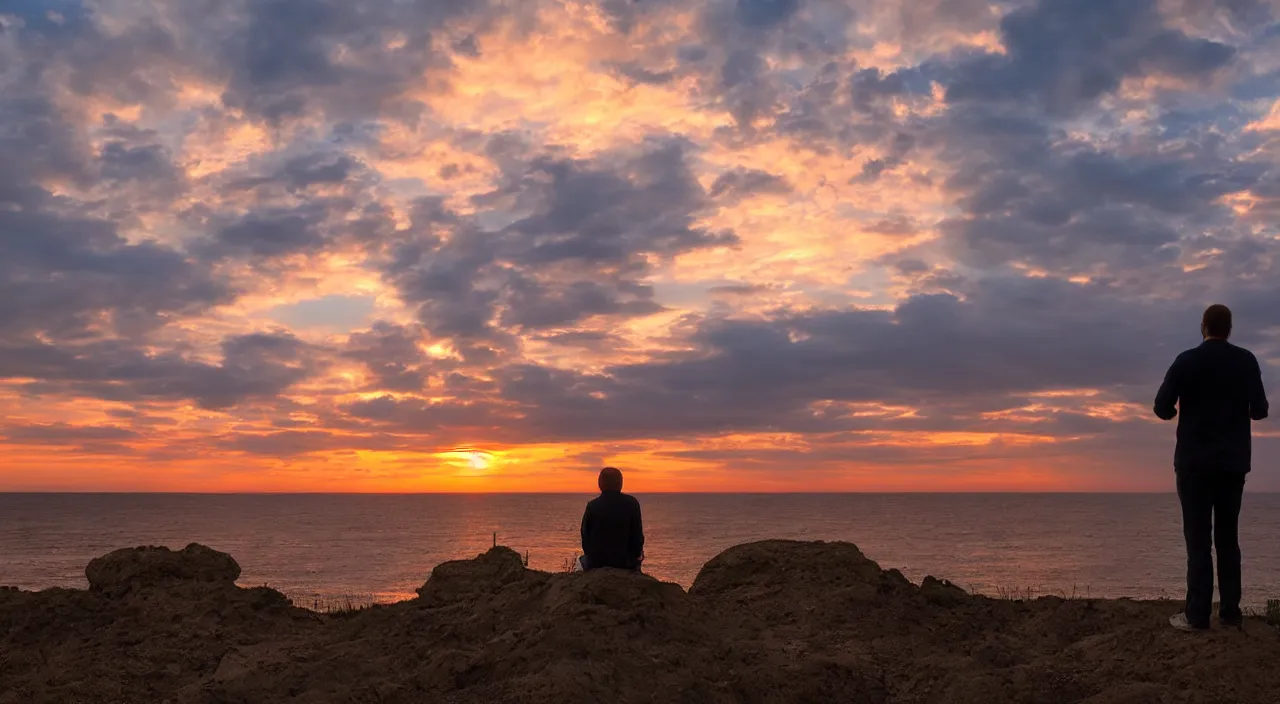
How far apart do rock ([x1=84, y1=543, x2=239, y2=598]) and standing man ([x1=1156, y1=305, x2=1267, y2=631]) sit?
9668 millimetres

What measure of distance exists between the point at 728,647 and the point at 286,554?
245ft

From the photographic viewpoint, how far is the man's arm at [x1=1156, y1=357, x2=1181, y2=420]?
8.05 meters


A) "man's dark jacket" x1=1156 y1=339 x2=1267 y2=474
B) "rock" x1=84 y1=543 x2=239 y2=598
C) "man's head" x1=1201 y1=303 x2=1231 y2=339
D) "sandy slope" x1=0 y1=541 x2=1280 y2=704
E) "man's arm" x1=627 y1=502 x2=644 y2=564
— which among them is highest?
"man's head" x1=1201 y1=303 x2=1231 y2=339

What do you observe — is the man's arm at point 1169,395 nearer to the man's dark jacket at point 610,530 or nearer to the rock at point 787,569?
the rock at point 787,569

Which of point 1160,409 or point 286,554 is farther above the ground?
point 1160,409

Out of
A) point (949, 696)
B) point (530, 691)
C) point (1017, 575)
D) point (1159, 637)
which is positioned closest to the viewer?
point (530, 691)

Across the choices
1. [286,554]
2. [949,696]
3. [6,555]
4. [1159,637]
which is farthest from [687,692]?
[6,555]

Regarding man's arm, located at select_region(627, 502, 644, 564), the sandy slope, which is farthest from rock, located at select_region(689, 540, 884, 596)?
man's arm, located at select_region(627, 502, 644, 564)

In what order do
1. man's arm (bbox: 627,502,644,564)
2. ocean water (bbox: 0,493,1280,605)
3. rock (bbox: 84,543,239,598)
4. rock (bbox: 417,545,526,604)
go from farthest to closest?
ocean water (bbox: 0,493,1280,605) < rock (bbox: 84,543,239,598) < rock (bbox: 417,545,526,604) < man's arm (bbox: 627,502,644,564)

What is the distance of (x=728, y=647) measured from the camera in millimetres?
8180

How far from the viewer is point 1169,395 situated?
26.6 ft

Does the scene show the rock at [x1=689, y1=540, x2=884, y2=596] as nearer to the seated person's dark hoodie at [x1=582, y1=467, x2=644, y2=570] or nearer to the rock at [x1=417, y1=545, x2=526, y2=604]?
the seated person's dark hoodie at [x1=582, y1=467, x2=644, y2=570]

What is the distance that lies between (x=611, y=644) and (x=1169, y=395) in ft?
17.1

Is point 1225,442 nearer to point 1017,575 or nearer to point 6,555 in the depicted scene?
point 1017,575
